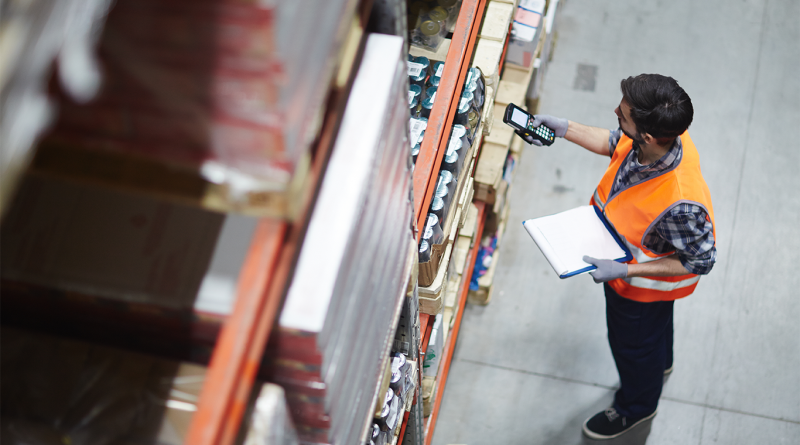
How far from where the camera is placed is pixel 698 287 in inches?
202

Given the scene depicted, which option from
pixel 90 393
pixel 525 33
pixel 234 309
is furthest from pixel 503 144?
pixel 234 309

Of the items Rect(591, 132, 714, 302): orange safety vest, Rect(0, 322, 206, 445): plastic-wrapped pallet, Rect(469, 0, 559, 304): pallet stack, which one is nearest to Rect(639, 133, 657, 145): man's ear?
Rect(591, 132, 714, 302): orange safety vest

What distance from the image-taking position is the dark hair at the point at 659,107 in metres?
2.98

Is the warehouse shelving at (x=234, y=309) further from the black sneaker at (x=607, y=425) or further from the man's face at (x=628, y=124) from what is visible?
the black sneaker at (x=607, y=425)

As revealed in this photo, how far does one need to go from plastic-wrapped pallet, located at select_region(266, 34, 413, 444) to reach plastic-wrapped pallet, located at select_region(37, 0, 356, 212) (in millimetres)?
279

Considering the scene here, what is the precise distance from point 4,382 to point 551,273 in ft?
13.7

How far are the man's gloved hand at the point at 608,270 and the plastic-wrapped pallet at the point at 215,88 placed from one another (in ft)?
7.96

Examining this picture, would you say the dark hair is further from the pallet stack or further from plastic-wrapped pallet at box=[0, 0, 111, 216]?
plastic-wrapped pallet at box=[0, 0, 111, 216]

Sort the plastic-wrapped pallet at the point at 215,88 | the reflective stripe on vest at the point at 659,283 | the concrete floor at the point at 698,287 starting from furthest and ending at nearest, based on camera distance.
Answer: the concrete floor at the point at 698,287
the reflective stripe on vest at the point at 659,283
the plastic-wrapped pallet at the point at 215,88

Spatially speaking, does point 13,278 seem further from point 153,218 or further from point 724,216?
point 724,216

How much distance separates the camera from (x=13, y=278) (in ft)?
5.17

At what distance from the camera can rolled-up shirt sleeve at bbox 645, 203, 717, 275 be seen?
3057 mm

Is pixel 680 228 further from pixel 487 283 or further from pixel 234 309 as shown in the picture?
pixel 234 309

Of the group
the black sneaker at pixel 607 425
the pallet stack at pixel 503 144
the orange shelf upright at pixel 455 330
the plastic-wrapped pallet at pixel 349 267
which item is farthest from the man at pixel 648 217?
the plastic-wrapped pallet at pixel 349 267
